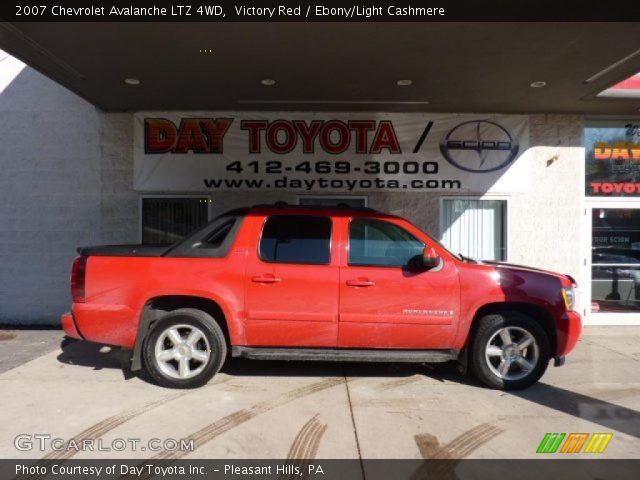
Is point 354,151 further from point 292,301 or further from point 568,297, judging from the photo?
point 568,297

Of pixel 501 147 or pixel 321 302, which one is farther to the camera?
pixel 501 147

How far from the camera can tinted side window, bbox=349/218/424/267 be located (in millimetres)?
5207

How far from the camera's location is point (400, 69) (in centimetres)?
641

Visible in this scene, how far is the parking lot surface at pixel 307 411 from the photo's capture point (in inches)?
151

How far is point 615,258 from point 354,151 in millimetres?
4946

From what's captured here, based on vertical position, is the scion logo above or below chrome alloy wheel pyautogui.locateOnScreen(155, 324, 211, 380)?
above

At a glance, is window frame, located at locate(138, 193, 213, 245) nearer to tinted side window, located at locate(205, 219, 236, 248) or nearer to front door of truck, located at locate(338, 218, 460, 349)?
tinted side window, located at locate(205, 219, 236, 248)

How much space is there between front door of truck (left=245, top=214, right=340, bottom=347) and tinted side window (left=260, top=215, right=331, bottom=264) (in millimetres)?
21

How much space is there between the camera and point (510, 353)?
205 inches

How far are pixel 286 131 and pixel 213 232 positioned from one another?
3.77m
